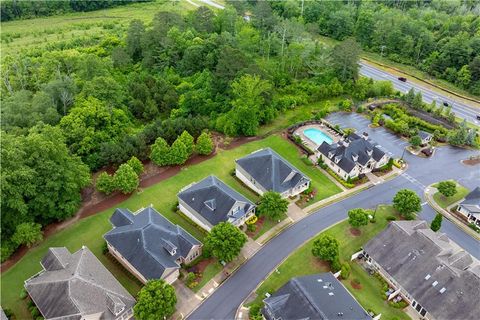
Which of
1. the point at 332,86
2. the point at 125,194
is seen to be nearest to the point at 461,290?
the point at 125,194

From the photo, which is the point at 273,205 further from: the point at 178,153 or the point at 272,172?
the point at 178,153

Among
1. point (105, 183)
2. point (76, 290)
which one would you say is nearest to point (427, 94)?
point (105, 183)

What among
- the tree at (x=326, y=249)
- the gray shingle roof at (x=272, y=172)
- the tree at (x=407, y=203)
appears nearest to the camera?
the tree at (x=326, y=249)

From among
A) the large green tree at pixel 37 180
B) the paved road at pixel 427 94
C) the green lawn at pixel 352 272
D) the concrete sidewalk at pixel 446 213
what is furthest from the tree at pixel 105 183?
the paved road at pixel 427 94

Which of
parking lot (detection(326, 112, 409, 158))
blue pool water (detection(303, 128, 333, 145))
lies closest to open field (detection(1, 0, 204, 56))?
blue pool water (detection(303, 128, 333, 145))

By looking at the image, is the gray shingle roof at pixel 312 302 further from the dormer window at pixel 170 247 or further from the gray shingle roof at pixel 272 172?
the gray shingle roof at pixel 272 172

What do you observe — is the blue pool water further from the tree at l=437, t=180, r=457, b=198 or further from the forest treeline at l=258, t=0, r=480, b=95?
the forest treeline at l=258, t=0, r=480, b=95
